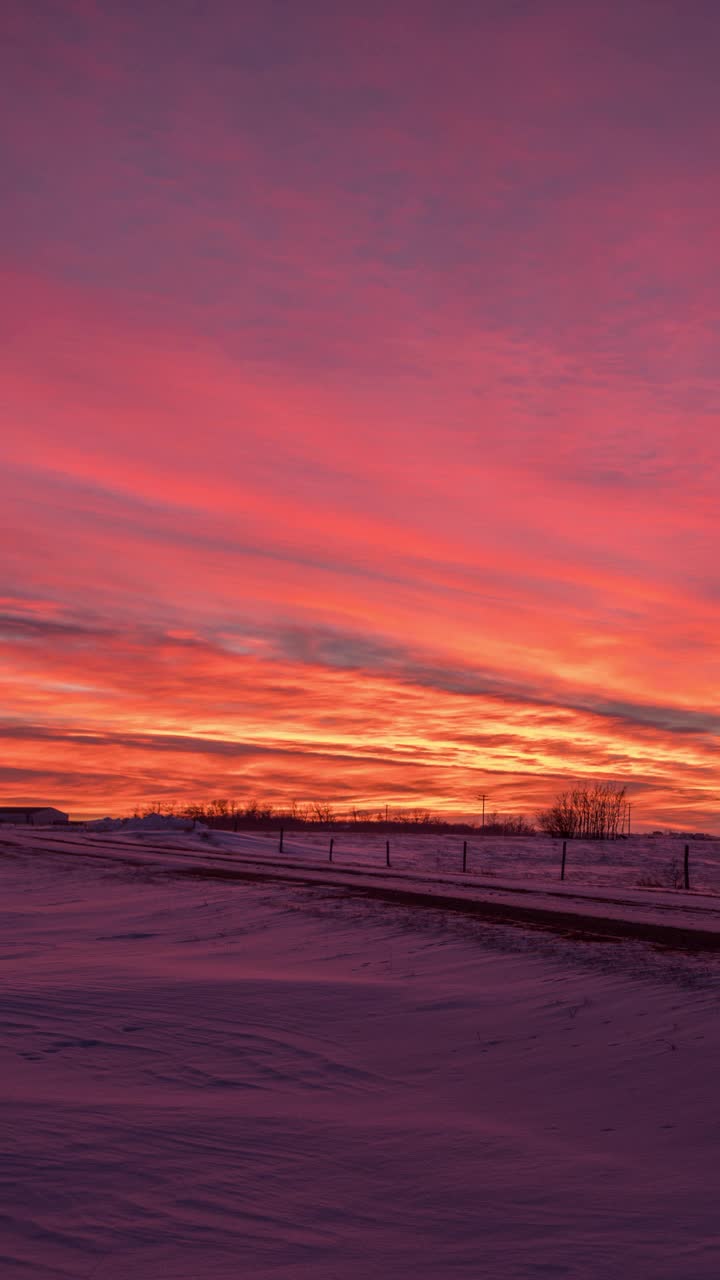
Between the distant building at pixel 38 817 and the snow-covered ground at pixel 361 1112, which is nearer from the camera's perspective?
the snow-covered ground at pixel 361 1112

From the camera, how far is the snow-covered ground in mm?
5633

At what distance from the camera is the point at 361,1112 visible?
8.24 m

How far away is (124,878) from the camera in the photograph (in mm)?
30188

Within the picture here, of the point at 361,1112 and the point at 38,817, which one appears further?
the point at 38,817

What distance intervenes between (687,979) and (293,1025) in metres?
4.70

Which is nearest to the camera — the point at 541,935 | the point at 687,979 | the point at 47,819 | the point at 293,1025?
the point at 293,1025

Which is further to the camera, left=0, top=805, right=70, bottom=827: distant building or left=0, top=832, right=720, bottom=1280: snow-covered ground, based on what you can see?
left=0, top=805, right=70, bottom=827: distant building

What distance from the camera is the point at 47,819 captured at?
111m

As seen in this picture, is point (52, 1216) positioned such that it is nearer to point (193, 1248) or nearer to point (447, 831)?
point (193, 1248)

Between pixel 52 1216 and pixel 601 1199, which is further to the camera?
pixel 601 1199

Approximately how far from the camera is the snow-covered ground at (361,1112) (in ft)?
18.5

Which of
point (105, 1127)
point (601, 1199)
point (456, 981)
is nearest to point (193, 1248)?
point (105, 1127)

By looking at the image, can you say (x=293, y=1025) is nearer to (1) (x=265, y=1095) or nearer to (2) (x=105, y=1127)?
(1) (x=265, y=1095)

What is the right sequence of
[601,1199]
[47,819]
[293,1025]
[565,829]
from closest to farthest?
[601,1199], [293,1025], [565,829], [47,819]
